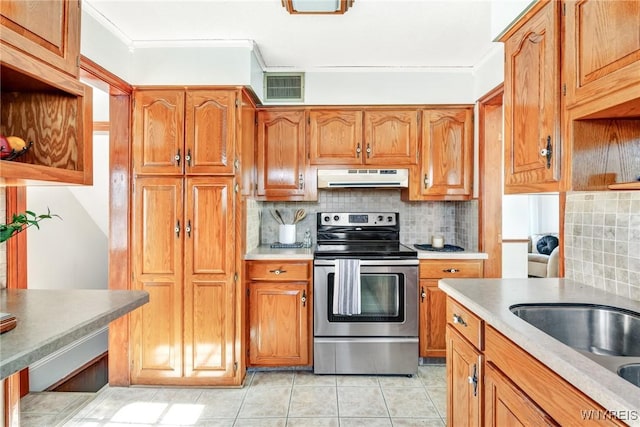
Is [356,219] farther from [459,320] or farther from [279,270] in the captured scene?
[459,320]

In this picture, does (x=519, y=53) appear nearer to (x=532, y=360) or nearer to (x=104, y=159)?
(x=532, y=360)

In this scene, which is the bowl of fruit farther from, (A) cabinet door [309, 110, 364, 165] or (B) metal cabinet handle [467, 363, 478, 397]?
(A) cabinet door [309, 110, 364, 165]

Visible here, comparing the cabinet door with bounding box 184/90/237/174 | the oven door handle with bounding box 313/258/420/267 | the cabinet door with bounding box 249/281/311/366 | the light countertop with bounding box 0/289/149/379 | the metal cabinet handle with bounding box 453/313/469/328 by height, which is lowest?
the cabinet door with bounding box 249/281/311/366

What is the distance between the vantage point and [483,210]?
288cm

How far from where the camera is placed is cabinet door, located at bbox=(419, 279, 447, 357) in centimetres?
281

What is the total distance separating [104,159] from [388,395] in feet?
11.7

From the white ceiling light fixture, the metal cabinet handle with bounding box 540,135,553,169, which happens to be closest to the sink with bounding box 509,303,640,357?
the metal cabinet handle with bounding box 540,135,553,169

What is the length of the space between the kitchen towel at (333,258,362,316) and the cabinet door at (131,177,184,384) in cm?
112

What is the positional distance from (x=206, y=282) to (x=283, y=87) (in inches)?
66.7

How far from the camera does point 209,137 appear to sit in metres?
2.48

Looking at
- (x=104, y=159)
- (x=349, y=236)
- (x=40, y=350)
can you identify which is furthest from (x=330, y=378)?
(x=104, y=159)

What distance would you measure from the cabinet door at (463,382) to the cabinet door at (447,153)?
160 centimetres

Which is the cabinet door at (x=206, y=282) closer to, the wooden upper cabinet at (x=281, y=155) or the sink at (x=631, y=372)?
the wooden upper cabinet at (x=281, y=155)

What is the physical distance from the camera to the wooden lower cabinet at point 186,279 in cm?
248
